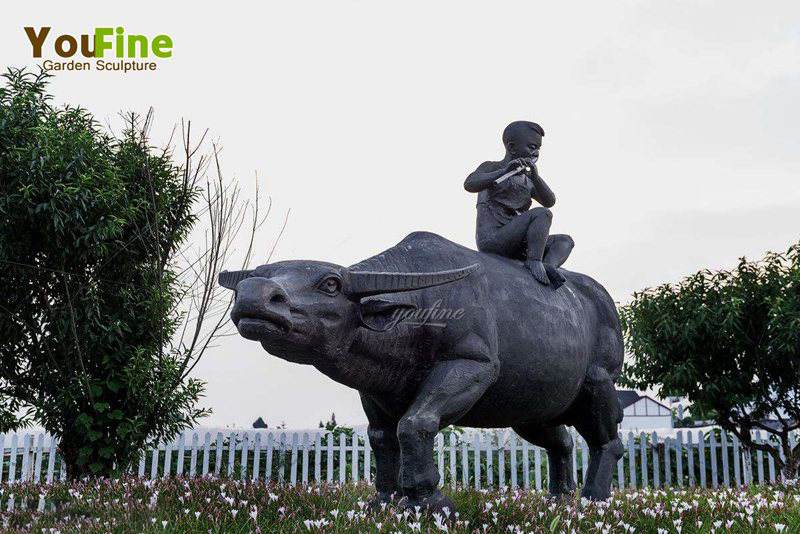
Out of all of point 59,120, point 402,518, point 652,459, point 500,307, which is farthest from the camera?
point 652,459

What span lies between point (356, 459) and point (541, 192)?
7667 mm

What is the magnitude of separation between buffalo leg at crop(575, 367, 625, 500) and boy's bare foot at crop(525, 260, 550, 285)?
874 mm

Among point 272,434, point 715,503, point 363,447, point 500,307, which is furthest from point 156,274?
point 715,503

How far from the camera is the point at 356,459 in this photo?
42.1ft

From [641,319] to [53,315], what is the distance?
372 inches

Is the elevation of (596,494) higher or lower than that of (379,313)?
lower

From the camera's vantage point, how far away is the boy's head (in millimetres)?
6188

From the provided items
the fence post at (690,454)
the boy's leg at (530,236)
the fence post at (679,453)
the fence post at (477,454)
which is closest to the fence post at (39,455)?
the fence post at (477,454)

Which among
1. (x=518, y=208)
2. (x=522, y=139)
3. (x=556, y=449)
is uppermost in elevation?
(x=522, y=139)

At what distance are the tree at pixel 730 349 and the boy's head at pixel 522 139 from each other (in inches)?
318

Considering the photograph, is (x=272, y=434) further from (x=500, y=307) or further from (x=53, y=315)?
(x=500, y=307)

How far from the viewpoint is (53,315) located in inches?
429

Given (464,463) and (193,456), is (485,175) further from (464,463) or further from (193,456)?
(193,456)

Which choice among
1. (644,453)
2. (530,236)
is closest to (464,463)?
(644,453)
